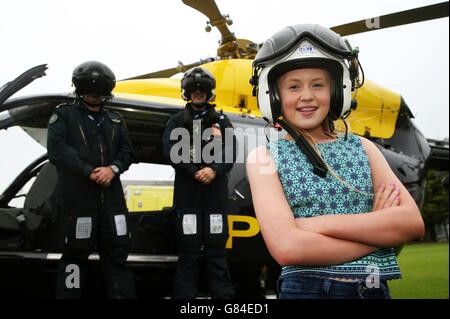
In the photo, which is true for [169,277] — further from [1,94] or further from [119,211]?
[1,94]

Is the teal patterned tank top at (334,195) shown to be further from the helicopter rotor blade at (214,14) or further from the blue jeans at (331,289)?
the helicopter rotor blade at (214,14)

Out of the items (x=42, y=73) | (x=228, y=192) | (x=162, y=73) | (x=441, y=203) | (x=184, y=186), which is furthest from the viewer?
(x=441, y=203)

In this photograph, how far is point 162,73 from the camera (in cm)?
491

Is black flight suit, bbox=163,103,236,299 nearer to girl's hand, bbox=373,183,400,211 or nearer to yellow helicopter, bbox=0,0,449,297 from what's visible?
yellow helicopter, bbox=0,0,449,297

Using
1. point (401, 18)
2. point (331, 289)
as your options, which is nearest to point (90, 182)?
point (331, 289)

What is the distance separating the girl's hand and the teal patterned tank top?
19 mm

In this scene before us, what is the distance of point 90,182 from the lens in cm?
265

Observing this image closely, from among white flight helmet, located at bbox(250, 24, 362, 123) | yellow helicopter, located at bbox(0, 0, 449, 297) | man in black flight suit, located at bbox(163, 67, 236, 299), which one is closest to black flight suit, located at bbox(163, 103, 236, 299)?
man in black flight suit, located at bbox(163, 67, 236, 299)

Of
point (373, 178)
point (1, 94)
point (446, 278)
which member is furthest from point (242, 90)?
point (446, 278)

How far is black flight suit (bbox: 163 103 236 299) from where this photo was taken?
2722mm

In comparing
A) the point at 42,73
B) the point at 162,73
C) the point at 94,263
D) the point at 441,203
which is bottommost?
the point at 441,203

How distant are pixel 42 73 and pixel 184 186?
1.13m

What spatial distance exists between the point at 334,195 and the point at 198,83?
2.01 m

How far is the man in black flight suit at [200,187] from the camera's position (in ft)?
9.00
